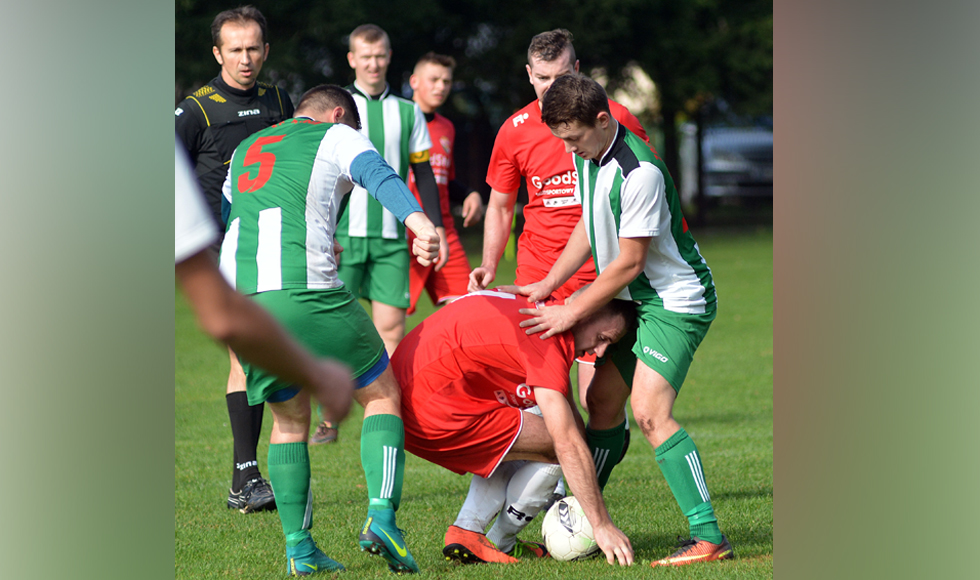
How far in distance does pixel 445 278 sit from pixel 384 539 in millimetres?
3786

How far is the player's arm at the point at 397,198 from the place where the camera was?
3.35 meters

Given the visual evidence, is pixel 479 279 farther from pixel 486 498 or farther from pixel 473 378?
pixel 486 498

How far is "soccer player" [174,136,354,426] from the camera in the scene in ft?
4.87

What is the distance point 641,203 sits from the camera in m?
3.76

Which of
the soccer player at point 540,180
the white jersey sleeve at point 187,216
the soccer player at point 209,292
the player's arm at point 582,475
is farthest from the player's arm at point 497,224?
the white jersey sleeve at point 187,216

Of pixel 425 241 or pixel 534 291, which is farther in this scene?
pixel 534 291

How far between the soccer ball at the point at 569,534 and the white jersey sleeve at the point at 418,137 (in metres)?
3.39

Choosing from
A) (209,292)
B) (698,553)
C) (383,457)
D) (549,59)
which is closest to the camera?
(209,292)

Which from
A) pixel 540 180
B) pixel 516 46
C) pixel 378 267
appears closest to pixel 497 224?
pixel 540 180

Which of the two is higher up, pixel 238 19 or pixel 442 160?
pixel 238 19

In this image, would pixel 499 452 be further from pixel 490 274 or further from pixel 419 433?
pixel 490 274
